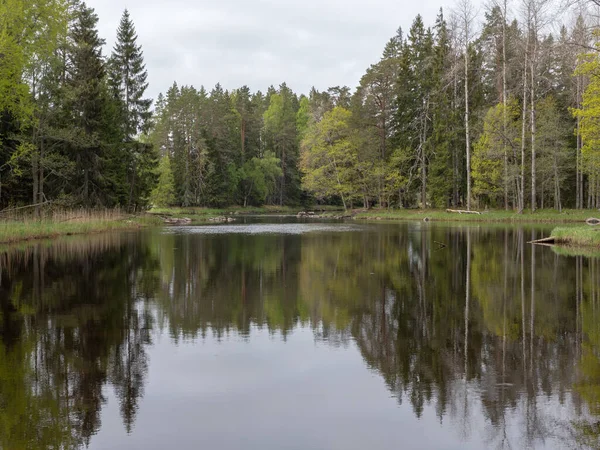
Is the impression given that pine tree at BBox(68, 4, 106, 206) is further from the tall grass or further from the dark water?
the dark water

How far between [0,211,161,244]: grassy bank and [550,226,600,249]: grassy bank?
82.5 ft

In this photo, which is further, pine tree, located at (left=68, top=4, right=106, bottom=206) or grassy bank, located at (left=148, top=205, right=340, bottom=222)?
grassy bank, located at (left=148, top=205, right=340, bottom=222)

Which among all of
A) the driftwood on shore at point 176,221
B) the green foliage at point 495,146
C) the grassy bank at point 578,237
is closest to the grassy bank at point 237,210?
the driftwood on shore at point 176,221

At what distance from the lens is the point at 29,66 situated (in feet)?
101

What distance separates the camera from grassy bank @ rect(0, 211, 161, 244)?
2451 centimetres

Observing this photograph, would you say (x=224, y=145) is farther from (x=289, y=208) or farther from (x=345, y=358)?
(x=345, y=358)

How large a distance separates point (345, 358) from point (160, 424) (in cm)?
294

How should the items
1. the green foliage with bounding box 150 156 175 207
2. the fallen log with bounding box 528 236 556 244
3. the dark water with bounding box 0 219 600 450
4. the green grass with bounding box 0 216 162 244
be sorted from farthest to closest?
the green foliage with bounding box 150 156 175 207 < the fallen log with bounding box 528 236 556 244 < the green grass with bounding box 0 216 162 244 < the dark water with bounding box 0 219 600 450

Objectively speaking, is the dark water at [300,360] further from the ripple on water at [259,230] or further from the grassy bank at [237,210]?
the grassy bank at [237,210]

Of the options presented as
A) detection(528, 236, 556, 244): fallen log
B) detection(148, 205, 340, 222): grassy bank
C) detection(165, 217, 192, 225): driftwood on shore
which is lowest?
detection(528, 236, 556, 244): fallen log

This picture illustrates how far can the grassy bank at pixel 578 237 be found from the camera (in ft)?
73.2

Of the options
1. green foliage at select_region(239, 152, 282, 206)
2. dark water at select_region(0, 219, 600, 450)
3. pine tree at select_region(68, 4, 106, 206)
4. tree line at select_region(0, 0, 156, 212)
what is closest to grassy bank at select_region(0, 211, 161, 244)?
tree line at select_region(0, 0, 156, 212)

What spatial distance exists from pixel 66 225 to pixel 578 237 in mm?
26557

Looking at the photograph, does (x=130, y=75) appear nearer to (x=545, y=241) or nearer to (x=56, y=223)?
(x=56, y=223)
